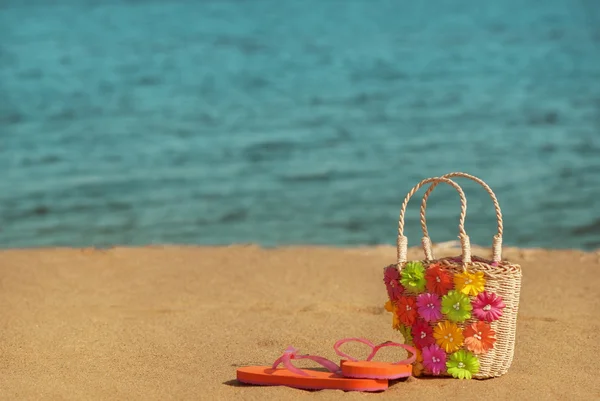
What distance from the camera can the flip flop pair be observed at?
4324 millimetres

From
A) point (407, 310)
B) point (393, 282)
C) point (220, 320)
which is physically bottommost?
point (220, 320)

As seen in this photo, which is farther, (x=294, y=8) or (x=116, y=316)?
(x=294, y=8)

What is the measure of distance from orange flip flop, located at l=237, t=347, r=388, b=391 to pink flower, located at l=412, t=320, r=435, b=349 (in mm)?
272

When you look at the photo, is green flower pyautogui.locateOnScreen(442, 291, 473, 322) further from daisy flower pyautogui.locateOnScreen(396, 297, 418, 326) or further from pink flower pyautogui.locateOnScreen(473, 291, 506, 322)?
daisy flower pyautogui.locateOnScreen(396, 297, 418, 326)

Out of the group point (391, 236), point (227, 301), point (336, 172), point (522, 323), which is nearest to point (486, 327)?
point (522, 323)

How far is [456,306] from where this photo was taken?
437 centimetres

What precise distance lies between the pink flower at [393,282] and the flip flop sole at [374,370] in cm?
36

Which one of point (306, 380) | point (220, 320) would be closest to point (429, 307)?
point (306, 380)

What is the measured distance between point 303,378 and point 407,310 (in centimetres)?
58

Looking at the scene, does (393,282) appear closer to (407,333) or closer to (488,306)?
(407,333)

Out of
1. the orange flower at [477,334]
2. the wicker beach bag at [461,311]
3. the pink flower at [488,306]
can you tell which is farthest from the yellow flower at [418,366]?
the pink flower at [488,306]

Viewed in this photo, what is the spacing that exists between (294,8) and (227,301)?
94.0 feet

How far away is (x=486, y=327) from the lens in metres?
4.40

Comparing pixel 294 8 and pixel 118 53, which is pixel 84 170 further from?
pixel 294 8
